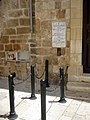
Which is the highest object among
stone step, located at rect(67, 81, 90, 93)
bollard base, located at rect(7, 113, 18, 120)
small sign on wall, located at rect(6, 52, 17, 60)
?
small sign on wall, located at rect(6, 52, 17, 60)

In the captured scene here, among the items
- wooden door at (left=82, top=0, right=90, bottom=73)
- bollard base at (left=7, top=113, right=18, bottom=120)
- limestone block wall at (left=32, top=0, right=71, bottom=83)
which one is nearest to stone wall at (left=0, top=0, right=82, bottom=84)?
limestone block wall at (left=32, top=0, right=71, bottom=83)

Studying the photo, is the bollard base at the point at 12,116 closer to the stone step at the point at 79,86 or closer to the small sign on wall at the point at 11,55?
the stone step at the point at 79,86

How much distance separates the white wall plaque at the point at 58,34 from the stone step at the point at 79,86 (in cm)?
104

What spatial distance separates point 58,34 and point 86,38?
0.73 metres

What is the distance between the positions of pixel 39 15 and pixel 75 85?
2.07 m

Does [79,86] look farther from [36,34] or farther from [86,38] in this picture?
[36,34]

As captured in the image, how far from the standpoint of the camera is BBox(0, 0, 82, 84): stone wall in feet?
18.1

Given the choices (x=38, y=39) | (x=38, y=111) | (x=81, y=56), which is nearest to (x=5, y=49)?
(x=38, y=39)

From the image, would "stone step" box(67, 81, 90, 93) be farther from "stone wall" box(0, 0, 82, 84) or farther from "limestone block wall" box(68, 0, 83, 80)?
"stone wall" box(0, 0, 82, 84)

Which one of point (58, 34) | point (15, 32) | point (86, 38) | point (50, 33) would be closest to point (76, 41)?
point (86, 38)

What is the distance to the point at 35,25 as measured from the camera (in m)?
5.91

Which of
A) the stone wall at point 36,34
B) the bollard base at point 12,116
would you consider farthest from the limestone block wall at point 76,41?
the bollard base at point 12,116

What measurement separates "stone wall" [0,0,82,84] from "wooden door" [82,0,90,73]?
232mm

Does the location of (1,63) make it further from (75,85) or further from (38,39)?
(75,85)
